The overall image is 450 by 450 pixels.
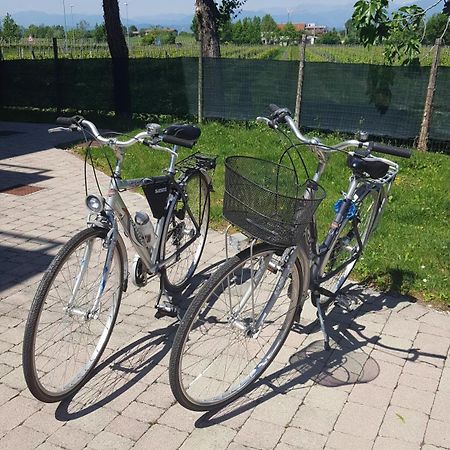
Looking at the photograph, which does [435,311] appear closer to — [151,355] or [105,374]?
[151,355]

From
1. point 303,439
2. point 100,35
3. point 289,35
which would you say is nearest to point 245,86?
point 303,439

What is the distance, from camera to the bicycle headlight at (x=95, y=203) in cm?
290

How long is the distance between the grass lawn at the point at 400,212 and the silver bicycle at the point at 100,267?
172cm

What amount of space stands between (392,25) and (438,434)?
6608 mm

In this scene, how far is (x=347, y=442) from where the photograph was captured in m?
2.78

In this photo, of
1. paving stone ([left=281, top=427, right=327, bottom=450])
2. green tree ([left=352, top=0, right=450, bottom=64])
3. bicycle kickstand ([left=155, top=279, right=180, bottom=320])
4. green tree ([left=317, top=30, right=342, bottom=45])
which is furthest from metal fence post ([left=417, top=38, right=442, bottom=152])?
green tree ([left=317, top=30, right=342, bottom=45])

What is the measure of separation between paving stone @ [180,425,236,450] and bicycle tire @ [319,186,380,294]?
1.18 metres

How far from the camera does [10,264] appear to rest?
15.4ft

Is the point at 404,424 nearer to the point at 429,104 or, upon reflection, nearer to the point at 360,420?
the point at 360,420

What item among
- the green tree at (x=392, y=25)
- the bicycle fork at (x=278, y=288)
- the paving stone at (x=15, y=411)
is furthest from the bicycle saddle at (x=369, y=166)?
the green tree at (x=392, y=25)

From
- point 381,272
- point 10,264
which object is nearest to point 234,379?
point 381,272

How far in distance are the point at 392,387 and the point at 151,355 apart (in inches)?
56.2

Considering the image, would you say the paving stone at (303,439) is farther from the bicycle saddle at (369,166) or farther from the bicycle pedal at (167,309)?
the bicycle saddle at (369,166)

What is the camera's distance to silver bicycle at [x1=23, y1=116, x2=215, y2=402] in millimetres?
2875
